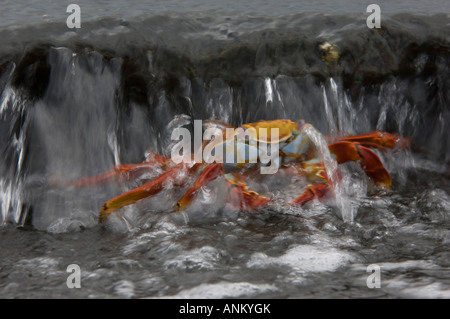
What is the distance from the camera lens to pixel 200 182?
264cm

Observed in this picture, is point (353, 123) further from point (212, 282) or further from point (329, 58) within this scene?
point (212, 282)

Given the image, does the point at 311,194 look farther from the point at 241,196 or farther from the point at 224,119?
the point at 224,119

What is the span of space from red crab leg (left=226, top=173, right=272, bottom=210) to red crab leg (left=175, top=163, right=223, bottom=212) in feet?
0.26

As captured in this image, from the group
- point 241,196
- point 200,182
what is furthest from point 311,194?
point 200,182

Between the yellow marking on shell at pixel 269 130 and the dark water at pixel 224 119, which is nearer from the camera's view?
the dark water at pixel 224 119

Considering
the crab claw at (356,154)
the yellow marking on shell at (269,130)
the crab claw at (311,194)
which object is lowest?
the crab claw at (311,194)

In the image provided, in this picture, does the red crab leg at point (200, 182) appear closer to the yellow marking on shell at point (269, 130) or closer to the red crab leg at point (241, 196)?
the red crab leg at point (241, 196)

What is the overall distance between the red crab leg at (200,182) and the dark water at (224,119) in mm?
79

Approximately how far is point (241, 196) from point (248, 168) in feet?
0.65

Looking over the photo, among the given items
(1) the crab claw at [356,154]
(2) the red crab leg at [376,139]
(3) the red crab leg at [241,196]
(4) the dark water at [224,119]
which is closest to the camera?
(4) the dark water at [224,119]

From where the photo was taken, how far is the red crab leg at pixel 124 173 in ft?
9.76

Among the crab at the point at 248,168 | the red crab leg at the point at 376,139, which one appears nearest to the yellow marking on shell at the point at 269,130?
the crab at the point at 248,168

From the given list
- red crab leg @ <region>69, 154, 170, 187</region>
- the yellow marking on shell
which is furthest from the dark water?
the yellow marking on shell

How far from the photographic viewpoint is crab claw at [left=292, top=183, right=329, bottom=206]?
2770 millimetres
